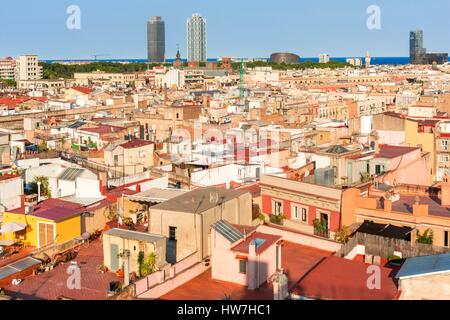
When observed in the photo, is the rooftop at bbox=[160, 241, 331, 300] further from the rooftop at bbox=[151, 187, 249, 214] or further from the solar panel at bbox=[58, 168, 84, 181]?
the solar panel at bbox=[58, 168, 84, 181]

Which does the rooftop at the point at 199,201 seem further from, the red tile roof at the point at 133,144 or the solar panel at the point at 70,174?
the red tile roof at the point at 133,144

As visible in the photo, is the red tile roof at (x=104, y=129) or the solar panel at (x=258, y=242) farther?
the red tile roof at (x=104, y=129)

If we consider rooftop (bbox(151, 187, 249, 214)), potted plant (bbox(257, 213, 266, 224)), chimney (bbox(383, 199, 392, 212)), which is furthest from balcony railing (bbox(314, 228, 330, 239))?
rooftop (bbox(151, 187, 249, 214))

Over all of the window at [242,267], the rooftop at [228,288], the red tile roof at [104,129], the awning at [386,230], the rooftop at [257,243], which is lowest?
A: the rooftop at [228,288]

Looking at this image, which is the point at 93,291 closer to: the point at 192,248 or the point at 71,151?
the point at 192,248

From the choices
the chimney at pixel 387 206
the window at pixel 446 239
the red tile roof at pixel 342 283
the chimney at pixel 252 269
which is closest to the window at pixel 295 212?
the chimney at pixel 387 206

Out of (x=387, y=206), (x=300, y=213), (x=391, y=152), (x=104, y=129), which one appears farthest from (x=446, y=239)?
(x=104, y=129)

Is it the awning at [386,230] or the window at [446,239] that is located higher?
the awning at [386,230]
